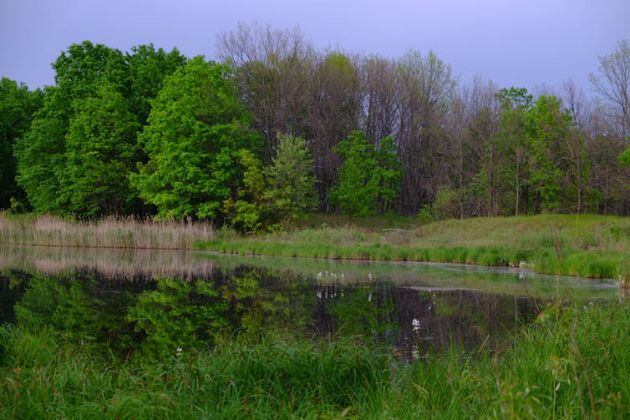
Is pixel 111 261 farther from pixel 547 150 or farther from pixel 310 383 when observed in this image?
pixel 547 150

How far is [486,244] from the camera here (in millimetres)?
23984

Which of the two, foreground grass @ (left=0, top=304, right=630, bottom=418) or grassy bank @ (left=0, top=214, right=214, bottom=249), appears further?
grassy bank @ (left=0, top=214, right=214, bottom=249)

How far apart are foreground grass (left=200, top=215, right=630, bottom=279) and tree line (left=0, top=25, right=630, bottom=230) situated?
4652 mm

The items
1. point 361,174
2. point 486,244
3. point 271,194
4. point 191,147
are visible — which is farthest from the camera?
point 361,174

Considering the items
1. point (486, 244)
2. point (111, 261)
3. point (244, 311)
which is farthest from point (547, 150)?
point (244, 311)

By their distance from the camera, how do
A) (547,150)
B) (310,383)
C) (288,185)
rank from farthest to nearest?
(547,150)
(288,185)
(310,383)

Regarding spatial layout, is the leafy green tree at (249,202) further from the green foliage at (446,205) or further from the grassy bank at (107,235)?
the green foliage at (446,205)

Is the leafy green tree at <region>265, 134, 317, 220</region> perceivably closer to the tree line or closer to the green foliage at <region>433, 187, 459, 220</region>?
the tree line

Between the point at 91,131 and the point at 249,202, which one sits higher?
the point at 91,131

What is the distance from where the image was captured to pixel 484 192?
40062 mm

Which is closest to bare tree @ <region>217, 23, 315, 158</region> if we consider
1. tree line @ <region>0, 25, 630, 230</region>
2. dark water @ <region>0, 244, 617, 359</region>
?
tree line @ <region>0, 25, 630, 230</region>

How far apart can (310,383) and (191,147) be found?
29121mm

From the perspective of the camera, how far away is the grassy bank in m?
28.1

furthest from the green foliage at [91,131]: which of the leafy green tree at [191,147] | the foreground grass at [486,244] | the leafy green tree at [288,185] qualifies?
the foreground grass at [486,244]
